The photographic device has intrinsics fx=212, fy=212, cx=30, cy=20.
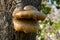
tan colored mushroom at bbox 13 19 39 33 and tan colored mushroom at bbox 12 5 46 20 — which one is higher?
tan colored mushroom at bbox 12 5 46 20

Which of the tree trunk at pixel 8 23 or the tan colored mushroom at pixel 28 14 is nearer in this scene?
the tan colored mushroom at pixel 28 14

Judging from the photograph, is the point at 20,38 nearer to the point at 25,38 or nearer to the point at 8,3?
the point at 25,38

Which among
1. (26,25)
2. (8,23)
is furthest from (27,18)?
(8,23)

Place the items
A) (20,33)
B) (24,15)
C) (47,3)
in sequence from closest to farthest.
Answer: (24,15), (20,33), (47,3)

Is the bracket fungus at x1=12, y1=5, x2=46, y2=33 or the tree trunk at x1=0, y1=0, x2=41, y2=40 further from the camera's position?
the tree trunk at x1=0, y1=0, x2=41, y2=40

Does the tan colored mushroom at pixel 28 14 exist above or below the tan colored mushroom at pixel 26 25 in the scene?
above

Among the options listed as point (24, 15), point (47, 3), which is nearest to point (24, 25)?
point (24, 15)

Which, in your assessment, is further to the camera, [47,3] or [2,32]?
[47,3]

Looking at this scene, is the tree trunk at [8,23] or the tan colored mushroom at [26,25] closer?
the tan colored mushroom at [26,25]
